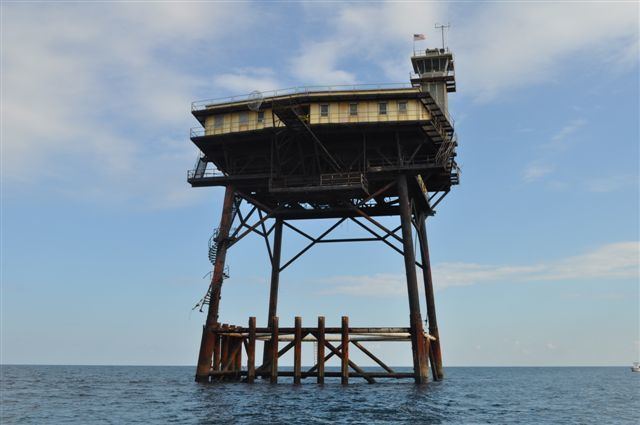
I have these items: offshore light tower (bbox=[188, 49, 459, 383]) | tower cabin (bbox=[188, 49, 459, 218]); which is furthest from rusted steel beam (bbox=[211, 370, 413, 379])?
tower cabin (bbox=[188, 49, 459, 218])

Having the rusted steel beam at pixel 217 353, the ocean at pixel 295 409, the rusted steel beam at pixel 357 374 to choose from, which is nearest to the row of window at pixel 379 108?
the rusted steel beam at pixel 217 353

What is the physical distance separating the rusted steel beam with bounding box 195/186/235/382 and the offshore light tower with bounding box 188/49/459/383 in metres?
0.06

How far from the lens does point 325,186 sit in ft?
126

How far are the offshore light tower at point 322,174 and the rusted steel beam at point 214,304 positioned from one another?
0.06m

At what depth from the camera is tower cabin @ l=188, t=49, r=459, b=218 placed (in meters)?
38.3

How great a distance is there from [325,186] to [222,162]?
8733mm

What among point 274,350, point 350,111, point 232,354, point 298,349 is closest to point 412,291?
point 298,349

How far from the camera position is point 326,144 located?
4056cm

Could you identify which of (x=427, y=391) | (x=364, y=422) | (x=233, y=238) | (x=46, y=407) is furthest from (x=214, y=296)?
(x=364, y=422)

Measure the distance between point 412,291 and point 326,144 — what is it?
10440 millimetres

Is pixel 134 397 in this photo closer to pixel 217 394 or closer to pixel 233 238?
pixel 217 394

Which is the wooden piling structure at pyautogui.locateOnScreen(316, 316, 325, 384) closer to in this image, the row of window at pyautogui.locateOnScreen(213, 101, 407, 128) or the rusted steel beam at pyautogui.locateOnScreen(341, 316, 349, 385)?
the rusted steel beam at pyautogui.locateOnScreen(341, 316, 349, 385)

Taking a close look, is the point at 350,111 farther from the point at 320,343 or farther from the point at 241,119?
the point at 320,343

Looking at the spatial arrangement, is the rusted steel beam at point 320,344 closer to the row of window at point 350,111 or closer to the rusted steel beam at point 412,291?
the rusted steel beam at point 412,291
